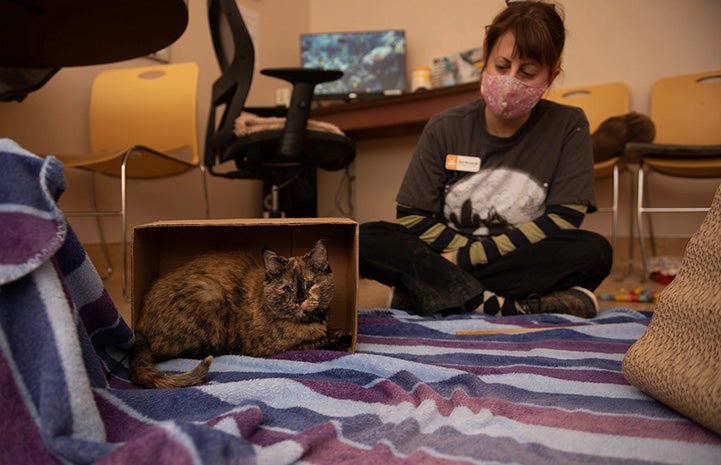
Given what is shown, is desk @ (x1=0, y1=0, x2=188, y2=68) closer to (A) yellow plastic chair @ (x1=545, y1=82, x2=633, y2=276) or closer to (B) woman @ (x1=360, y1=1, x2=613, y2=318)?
(B) woman @ (x1=360, y1=1, x2=613, y2=318)

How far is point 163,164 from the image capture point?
2.50m

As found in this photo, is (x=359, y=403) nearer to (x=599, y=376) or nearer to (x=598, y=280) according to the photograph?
(x=599, y=376)

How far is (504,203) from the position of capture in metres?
1.79

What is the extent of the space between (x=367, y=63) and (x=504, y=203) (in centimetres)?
228

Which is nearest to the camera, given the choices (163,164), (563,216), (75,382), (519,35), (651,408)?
(75,382)

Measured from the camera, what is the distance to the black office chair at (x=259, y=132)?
2145 mm

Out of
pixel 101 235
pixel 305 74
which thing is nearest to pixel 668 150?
pixel 305 74

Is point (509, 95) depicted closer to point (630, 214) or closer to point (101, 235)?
point (630, 214)

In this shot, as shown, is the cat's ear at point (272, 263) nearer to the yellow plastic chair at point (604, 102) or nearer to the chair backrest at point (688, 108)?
the yellow plastic chair at point (604, 102)

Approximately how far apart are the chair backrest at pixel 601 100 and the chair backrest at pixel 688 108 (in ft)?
0.57

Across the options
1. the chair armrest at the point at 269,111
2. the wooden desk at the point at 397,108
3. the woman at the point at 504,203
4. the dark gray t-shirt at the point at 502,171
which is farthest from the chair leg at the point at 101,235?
the dark gray t-shirt at the point at 502,171

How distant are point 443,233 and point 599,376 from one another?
835 mm

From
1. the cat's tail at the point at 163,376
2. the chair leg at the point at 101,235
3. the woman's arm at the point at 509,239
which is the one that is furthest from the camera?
the chair leg at the point at 101,235

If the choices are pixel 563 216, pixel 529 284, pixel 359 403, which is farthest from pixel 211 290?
pixel 563 216
